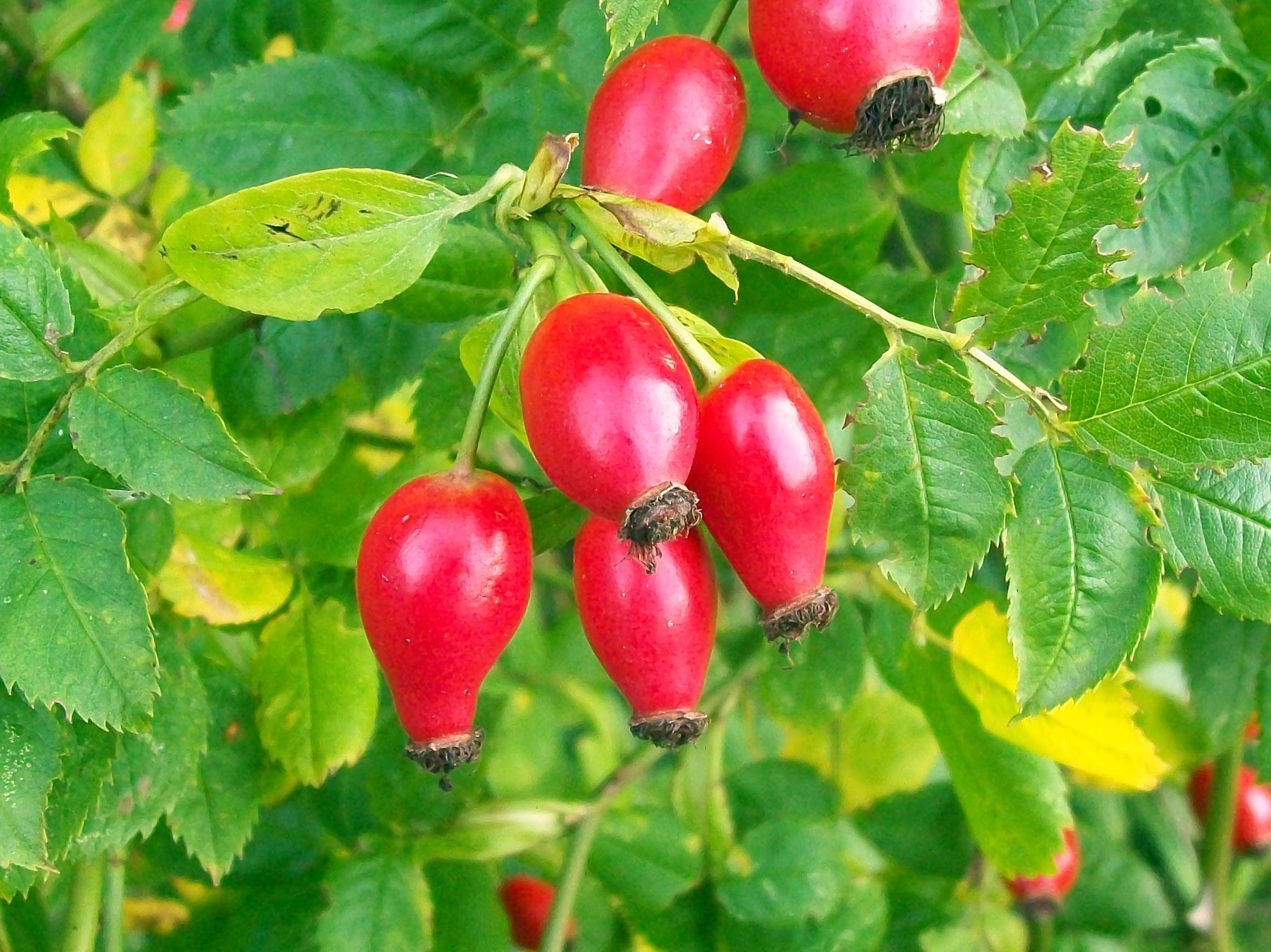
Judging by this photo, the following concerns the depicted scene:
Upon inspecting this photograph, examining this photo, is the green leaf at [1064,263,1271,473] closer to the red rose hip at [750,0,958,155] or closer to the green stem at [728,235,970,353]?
the green stem at [728,235,970,353]

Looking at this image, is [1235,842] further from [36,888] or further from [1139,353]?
[36,888]

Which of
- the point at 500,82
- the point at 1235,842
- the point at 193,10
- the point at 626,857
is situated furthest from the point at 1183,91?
the point at 1235,842

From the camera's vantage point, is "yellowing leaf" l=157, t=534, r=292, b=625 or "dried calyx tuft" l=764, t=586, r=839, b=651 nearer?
"dried calyx tuft" l=764, t=586, r=839, b=651

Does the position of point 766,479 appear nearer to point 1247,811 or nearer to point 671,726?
point 671,726

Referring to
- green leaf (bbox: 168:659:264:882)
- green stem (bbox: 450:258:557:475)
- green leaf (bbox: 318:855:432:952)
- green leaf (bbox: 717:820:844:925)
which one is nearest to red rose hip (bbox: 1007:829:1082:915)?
green leaf (bbox: 717:820:844:925)

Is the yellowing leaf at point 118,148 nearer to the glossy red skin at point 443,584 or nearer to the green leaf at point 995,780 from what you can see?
the glossy red skin at point 443,584

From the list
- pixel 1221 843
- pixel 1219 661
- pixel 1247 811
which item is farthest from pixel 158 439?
pixel 1247 811

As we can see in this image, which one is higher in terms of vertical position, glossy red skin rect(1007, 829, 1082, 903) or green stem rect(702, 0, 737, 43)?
green stem rect(702, 0, 737, 43)

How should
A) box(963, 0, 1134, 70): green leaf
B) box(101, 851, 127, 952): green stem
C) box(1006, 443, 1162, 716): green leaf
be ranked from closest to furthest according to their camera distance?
box(1006, 443, 1162, 716): green leaf < box(963, 0, 1134, 70): green leaf < box(101, 851, 127, 952): green stem
